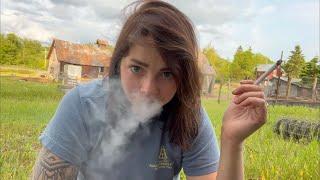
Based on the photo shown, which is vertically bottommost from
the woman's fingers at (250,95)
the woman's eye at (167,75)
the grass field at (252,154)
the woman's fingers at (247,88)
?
the grass field at (252,154)

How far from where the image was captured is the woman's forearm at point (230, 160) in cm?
197

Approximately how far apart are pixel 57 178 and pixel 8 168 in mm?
2973

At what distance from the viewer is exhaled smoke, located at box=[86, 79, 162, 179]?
77.5 inches

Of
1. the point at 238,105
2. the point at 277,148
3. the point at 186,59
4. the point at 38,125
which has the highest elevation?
the point at 186,59

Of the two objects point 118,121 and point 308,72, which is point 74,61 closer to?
point 308,72

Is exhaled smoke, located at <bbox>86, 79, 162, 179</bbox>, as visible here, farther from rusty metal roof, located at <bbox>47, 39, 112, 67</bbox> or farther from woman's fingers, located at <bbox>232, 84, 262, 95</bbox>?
rusty metal roof, located at <bbox>47, 39, 112, 67</bbox>

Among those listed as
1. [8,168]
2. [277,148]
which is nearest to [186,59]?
[8,168]

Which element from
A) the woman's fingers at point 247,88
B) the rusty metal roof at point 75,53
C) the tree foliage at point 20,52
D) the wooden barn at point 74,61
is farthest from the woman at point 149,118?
the tree foliage at point 20,52

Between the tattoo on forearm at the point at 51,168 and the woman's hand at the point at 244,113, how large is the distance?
71 cm

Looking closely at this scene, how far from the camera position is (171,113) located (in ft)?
6.92

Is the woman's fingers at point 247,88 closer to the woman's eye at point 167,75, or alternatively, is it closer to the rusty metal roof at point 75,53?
the woman's eye at point 167,75

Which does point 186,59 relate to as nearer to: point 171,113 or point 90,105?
point 171,113

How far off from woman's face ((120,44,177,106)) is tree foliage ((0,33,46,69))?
34.7m

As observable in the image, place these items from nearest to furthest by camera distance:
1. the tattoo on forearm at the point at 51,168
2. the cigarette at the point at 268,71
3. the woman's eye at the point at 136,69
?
the cigarette at the point at 268,71
the woman's eye at the point at 136,69
the tattoo on forearm at the point at 51,168
